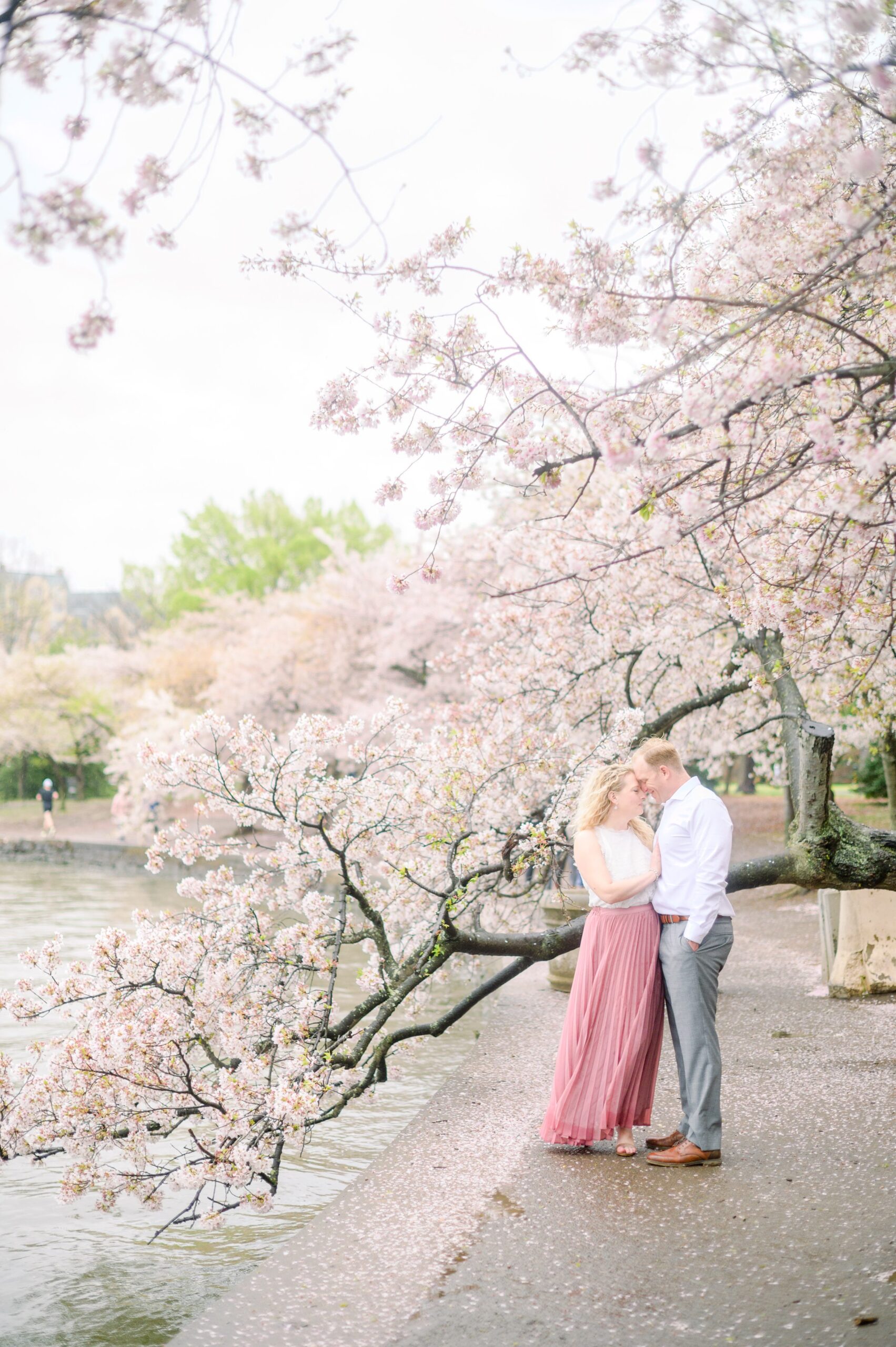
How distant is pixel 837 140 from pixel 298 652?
2607 centimetres

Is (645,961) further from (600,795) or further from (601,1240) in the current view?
(601,1240)

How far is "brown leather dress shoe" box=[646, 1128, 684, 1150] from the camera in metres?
5.02

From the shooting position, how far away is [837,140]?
4.33m

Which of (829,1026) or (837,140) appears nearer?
(837,140)

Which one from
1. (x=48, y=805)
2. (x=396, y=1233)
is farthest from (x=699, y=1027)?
(x=48, y=805)

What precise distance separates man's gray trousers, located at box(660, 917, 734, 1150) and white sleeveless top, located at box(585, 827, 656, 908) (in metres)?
0.21

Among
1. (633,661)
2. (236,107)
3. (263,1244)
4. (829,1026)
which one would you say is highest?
(236,107)

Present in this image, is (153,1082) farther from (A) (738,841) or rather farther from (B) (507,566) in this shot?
(A) (738,841)

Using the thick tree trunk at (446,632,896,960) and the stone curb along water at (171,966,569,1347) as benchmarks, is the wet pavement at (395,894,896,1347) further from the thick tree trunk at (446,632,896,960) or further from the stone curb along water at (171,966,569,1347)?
the thick tree trunk at (446,632,896,960)

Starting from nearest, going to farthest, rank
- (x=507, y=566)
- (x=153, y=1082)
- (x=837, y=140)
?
(x=837, y=140), (x=153, y=1082), (x=507, y=566)

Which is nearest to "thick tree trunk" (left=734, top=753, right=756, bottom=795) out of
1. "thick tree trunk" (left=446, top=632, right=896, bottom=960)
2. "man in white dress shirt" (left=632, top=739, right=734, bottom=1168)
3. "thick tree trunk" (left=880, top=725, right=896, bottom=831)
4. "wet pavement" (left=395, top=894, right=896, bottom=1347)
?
"thick tree trunk" (left=880, top=725, right=896, bottom=831)

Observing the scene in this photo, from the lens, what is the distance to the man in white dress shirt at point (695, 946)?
15.7ft

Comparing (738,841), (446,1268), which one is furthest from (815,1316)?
(738,841)

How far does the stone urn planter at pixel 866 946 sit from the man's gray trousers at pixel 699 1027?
4.08 meters
